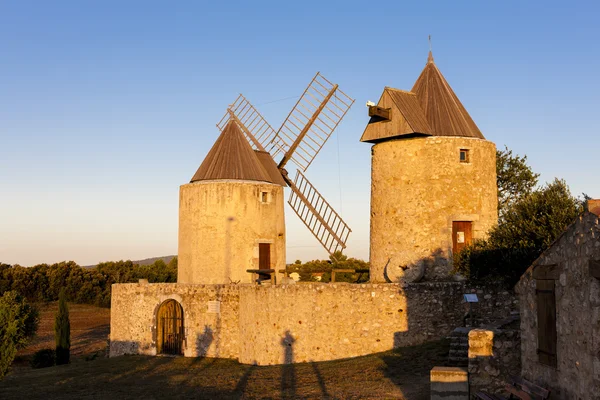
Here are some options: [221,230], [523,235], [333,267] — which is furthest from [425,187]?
[333,267]

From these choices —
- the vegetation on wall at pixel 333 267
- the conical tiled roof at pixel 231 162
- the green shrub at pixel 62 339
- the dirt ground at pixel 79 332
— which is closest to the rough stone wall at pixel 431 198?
the vegetation on wall at pixel 333 267

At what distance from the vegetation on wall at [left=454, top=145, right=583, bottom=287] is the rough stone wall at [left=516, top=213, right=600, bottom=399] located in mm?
A: 5837

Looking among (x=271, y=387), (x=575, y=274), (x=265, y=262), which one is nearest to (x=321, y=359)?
(x=271, y=387)

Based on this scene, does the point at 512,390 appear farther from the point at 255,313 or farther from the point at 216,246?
the point at 216,246

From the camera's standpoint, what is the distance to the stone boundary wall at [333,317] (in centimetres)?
1551

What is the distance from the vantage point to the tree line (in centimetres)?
4562

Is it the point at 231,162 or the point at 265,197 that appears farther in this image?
the point at 265,197

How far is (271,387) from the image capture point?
13.2 m

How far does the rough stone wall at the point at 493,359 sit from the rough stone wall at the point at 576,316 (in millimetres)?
849

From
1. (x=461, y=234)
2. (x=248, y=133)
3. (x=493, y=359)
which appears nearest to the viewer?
(x=493, y=359)

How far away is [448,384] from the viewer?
32.9 feet

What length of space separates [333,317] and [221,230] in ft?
20.6

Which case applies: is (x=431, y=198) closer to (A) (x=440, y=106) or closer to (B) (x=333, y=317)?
(A) (x=440, y=106)

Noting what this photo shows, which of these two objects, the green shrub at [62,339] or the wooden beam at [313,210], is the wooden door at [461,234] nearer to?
the wooden beam at [313,210]
